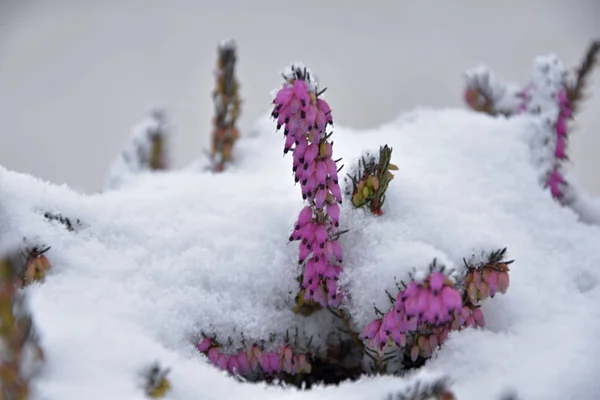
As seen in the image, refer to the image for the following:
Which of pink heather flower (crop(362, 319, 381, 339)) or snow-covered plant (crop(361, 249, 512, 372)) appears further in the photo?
pink heather flower (crop(362, 319, 381, 339))

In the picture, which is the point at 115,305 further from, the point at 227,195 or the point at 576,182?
the point at 576,182

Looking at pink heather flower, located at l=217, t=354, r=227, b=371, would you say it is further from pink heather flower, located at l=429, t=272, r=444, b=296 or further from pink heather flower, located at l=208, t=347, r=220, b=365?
pink heather flower, located at l=429, t=272, r=444, b=296

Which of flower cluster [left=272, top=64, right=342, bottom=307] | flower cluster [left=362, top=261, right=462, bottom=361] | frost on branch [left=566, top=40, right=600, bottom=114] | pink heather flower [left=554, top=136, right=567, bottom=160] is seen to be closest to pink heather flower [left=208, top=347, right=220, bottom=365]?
flower cluster [left=272, top=64, right=342, bottom=307]

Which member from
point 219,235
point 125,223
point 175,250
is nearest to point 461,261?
point 219,235

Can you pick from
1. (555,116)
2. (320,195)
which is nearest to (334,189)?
(320,195)

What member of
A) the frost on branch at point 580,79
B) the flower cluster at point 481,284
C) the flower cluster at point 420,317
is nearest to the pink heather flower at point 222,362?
the flower cluster at point 420,317

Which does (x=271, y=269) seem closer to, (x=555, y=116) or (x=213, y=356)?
(x=213, y=356)

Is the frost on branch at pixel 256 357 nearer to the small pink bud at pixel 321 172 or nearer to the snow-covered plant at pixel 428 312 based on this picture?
the snow-covered plant at pixel 428 312
